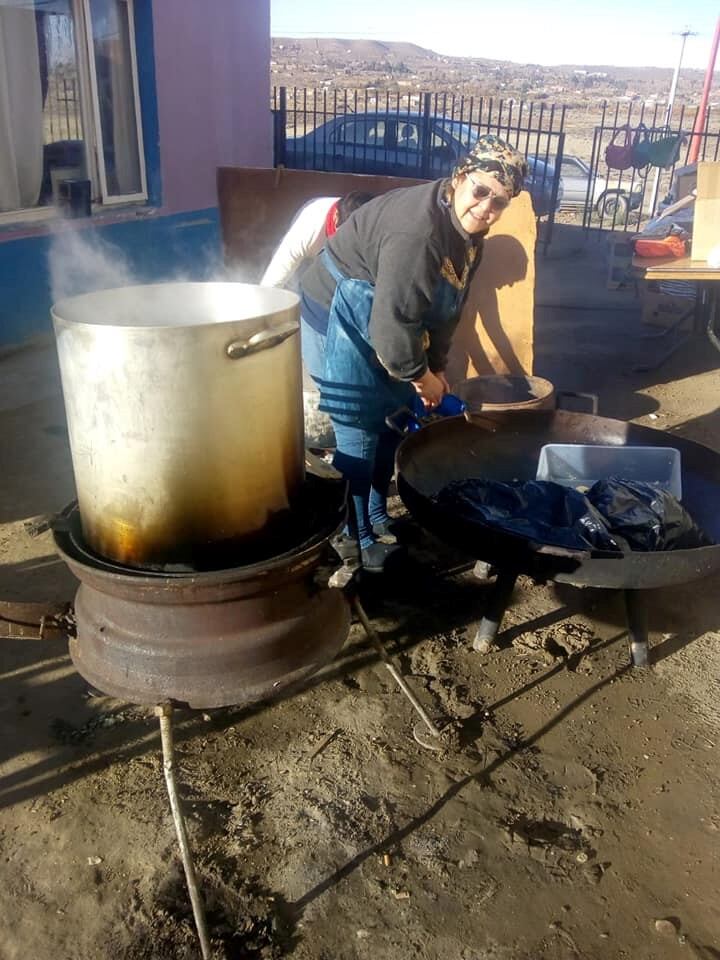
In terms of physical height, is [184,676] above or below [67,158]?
below

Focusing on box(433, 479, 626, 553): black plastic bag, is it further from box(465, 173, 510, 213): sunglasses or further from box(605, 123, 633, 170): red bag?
box(605, 123, 633, 170): red bag

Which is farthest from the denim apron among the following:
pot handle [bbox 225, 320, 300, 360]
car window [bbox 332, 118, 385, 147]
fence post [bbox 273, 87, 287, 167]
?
car window [bbox 332, 118, 385, 147]

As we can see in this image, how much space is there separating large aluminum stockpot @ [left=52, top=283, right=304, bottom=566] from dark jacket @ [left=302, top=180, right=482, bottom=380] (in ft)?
1.88

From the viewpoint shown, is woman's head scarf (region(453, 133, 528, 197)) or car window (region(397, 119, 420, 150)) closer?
woman's head scarf (region(453, 133, 528, 197))

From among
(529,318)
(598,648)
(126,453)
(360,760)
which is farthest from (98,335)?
(529,318)

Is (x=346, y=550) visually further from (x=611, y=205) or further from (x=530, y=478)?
(x=611, y=205)

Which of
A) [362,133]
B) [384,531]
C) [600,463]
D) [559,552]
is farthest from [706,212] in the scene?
[362,133]

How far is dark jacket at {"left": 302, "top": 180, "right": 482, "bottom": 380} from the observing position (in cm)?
260

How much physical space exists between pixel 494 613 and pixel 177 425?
1594 mm

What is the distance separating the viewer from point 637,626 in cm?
292

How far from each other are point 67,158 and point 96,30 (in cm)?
102

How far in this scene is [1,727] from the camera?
2.64 meters

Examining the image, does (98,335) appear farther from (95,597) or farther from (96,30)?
(96,30)

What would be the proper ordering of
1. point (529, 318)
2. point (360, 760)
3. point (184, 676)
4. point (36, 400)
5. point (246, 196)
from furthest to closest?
point (246, 196) → point (36, 400) → point (529, 318) → point (360, 760) → point (184, 676)
